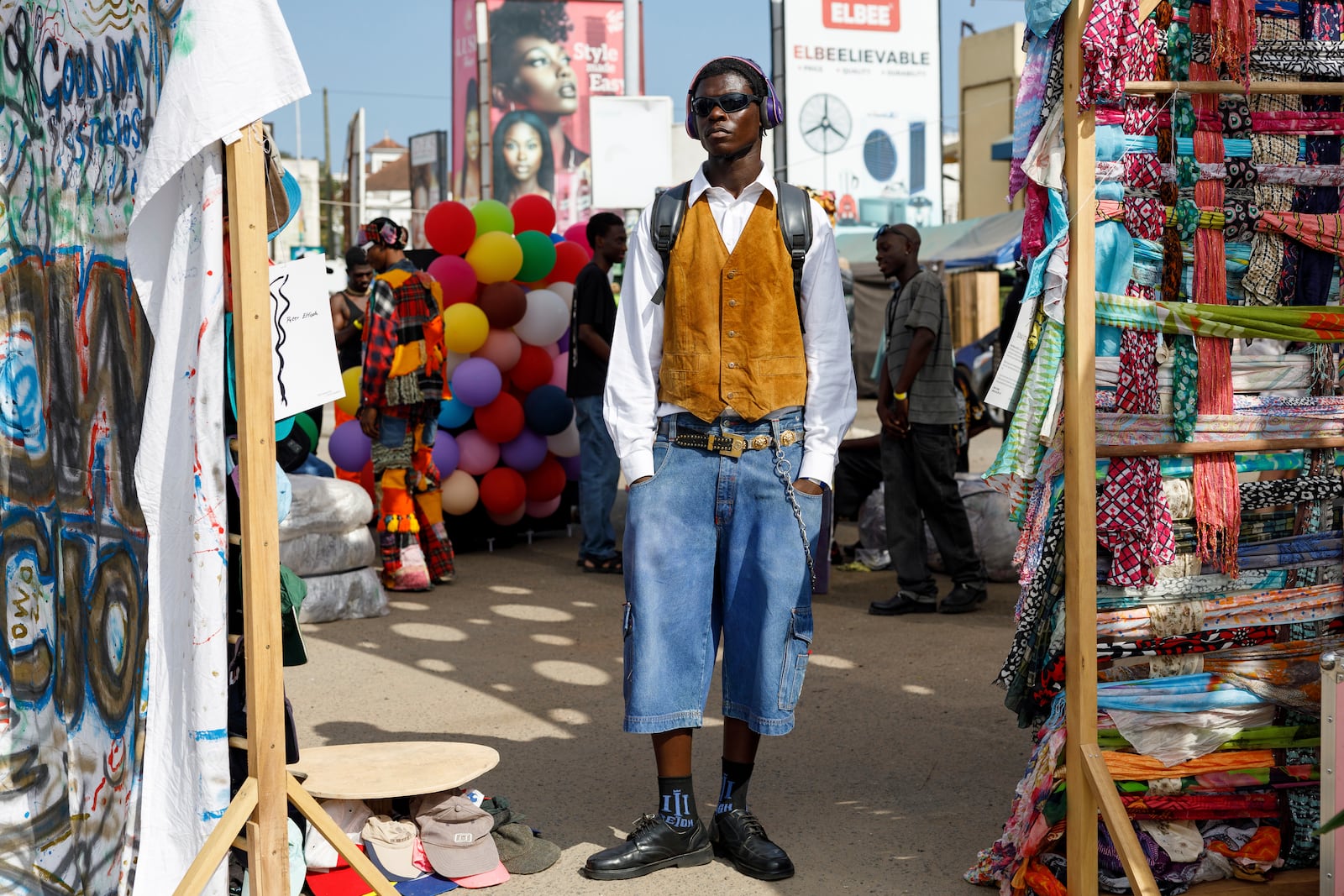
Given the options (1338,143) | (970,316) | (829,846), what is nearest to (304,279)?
(829,846)

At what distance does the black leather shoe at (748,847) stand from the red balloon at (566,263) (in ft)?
19.5

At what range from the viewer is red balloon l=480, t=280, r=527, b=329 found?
880 cm

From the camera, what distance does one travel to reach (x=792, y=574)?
3803mm

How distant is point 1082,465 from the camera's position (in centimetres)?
331

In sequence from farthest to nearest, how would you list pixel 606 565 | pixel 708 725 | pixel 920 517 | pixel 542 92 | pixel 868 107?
pixel 542 92, pixel 868 107, pixel 606 565, pixel 920 517, pixel 708 725

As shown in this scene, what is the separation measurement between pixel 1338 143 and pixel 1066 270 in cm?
90

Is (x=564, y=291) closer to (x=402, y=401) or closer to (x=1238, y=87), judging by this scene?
(x=402, y=401)

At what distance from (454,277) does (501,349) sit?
57 cm

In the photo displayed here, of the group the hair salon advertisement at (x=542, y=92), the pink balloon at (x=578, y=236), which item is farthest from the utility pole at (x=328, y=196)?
the pink balloon at (x=578, y=236)

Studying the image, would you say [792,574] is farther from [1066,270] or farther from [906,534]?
[906,534]

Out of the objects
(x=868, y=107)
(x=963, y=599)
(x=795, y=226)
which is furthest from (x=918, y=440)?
(x=868, y=107)

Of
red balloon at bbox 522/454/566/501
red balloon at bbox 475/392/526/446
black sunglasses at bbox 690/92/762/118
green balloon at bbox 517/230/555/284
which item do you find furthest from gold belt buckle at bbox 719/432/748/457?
red balloon at bbox 522/454/566/501

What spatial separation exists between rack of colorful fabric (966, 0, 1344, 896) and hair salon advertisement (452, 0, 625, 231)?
3397 cm

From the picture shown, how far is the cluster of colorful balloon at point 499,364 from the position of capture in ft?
28.3
